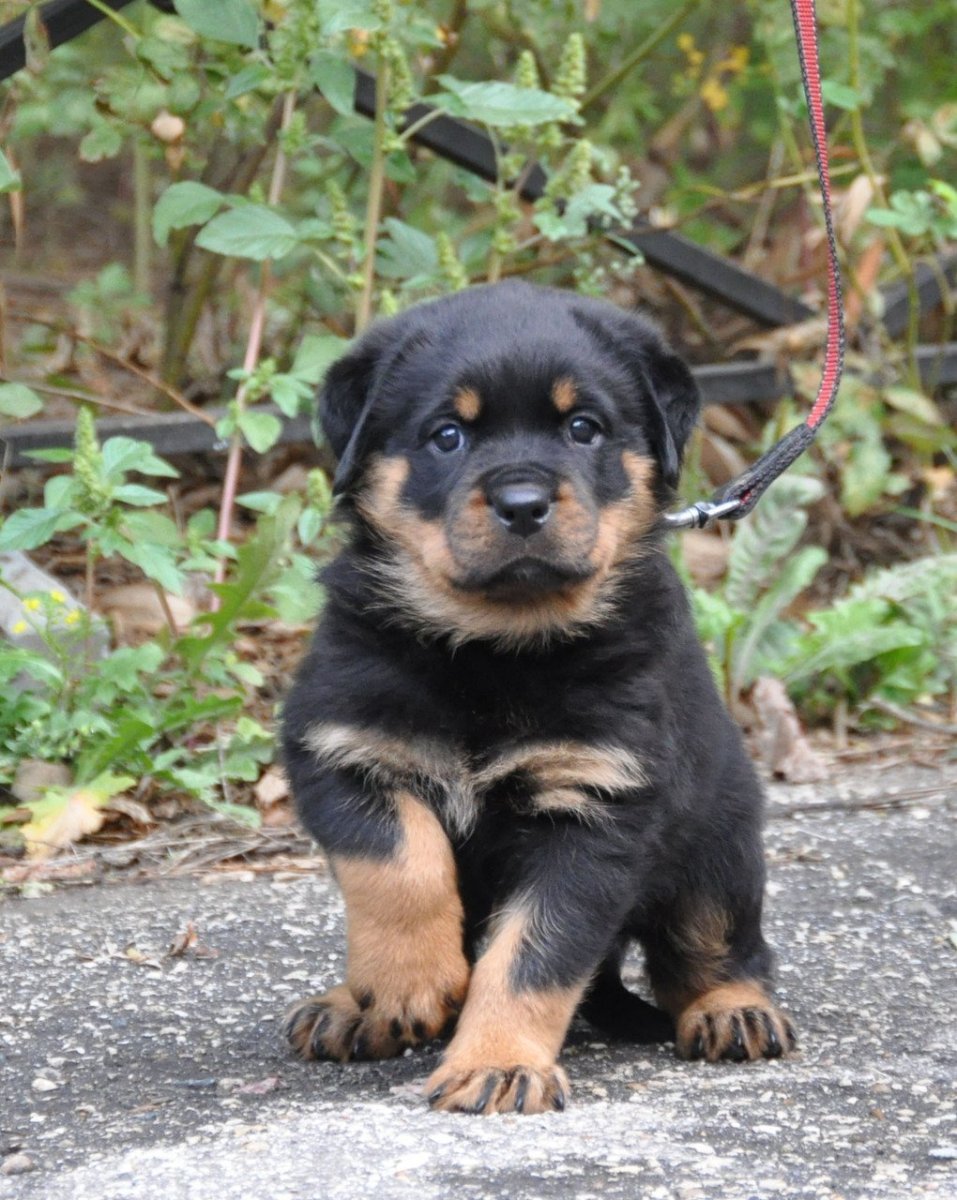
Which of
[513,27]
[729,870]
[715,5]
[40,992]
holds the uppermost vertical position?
[715,5]

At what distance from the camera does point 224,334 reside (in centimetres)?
690

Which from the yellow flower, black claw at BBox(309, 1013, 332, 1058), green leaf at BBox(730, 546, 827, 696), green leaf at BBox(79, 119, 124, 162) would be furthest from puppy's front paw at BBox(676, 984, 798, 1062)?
the yellow flower

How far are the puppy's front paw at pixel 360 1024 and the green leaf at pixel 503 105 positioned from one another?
2.54m

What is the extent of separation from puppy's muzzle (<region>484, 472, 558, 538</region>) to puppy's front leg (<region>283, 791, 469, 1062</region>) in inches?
19.9

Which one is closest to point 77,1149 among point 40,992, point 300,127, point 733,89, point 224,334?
point 40,992

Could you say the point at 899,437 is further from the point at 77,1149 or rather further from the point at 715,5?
the point at 77,1149

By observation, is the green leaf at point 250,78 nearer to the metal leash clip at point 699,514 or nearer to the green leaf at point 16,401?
the green leaf at point 16,401

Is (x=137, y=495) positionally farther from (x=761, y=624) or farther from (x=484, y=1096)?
(x=761, y=624)

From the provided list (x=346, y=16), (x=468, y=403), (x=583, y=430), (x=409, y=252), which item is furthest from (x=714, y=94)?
(x=468, y=403)

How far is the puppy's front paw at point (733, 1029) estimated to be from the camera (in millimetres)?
3277

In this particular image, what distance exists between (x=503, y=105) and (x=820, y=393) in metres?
1.48

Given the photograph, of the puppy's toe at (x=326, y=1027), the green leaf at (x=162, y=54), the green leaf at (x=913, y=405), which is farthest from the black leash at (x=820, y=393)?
the green leaf at (x=913, y=405)

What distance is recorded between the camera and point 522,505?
3.01m

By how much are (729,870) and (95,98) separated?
3.14m
